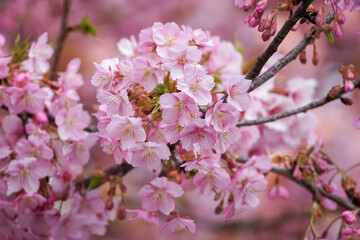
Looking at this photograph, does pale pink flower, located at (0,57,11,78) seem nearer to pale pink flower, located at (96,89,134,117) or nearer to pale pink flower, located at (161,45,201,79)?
pale pink flower, located at (96,89,134,117)

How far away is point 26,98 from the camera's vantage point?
1.48 m

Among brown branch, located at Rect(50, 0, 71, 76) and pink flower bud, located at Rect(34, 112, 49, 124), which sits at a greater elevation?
brown branch, located at Rect(50, 0, 71, 76)

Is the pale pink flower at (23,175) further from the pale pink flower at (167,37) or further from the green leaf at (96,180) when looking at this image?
the pale pink flower at (167,37)

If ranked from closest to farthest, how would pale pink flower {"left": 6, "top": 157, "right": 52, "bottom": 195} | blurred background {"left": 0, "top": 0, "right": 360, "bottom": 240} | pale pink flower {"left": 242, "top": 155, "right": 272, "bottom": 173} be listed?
pale pink flower {"left": 6, "top": 157, "right": 52, "bottom": 195}, pale pink flower {"left": 242, "top": 155, "right": 272, "bottom": 173}, blurred background {"left": 0, "top": 0, "right": 360, "bottom": 240}

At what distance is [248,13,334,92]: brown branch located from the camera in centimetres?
124

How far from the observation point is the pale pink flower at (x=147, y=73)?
1.14m

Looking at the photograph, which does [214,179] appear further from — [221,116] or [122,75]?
[122,75]

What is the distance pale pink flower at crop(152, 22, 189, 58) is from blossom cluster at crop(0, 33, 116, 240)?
1.51 feet

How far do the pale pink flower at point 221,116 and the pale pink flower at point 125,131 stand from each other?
16cm

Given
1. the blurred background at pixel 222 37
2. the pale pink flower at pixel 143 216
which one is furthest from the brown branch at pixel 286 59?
the blurred background at pixel 222 37

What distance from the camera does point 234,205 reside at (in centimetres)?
141

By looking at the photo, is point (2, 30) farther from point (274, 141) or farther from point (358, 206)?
point (358, 206)

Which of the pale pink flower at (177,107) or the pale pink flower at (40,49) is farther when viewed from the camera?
the pale pink flower at (40,49)

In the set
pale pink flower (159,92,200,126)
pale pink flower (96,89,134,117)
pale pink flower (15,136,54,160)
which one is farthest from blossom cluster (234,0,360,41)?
pale pink flower (15,136,54,160)
